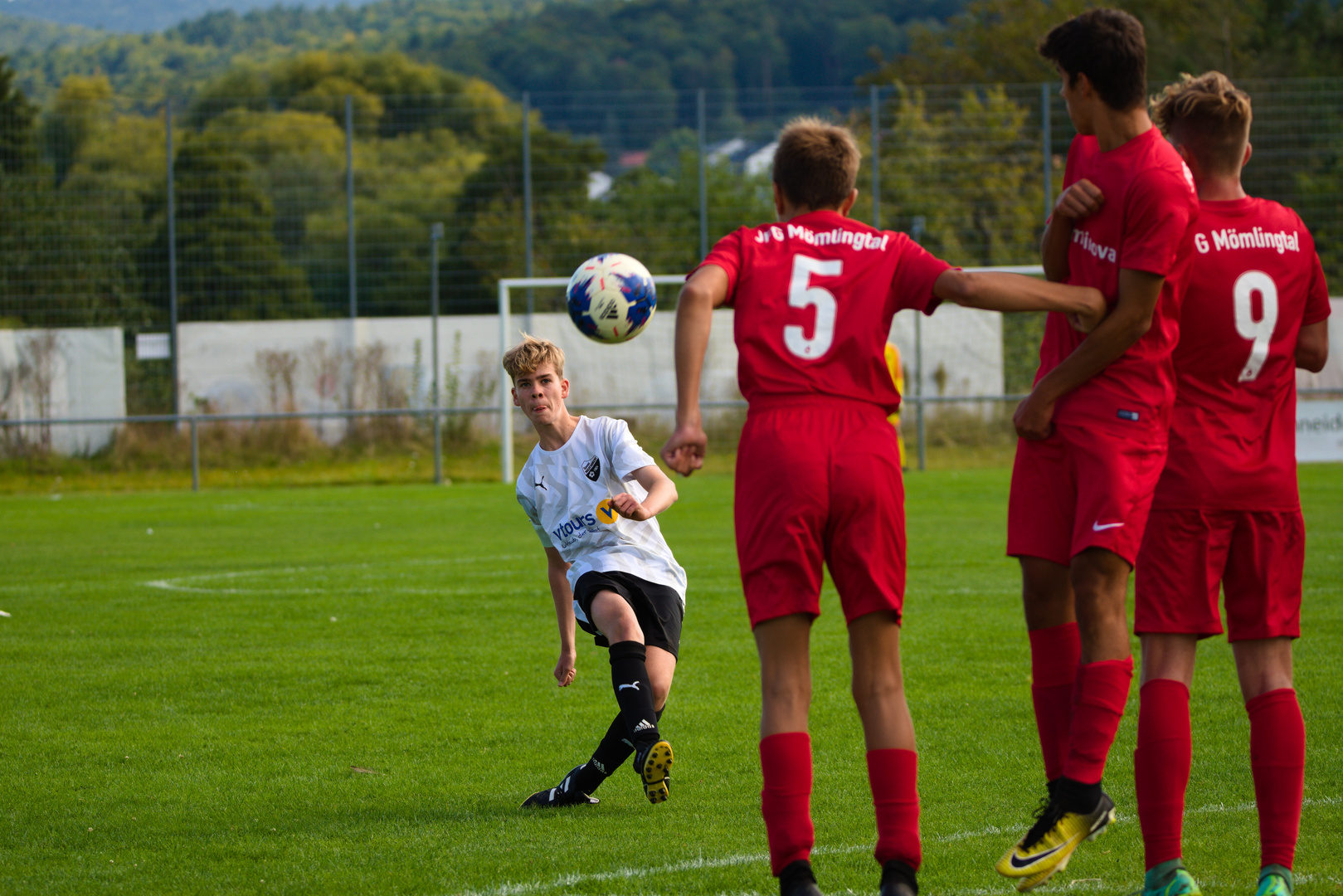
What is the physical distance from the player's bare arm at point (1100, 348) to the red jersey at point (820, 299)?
1.34ft

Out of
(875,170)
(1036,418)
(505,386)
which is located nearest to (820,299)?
(1036,418)

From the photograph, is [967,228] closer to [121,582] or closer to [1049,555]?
[121,582]

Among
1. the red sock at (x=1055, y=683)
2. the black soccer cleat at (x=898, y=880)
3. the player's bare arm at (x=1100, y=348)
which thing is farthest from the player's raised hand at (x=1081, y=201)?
the black soccer cleat at (x=898, y=880)

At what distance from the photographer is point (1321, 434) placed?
2084 cm

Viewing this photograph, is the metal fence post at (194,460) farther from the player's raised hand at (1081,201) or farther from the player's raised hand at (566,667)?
the player's raised hand at (1081,201)

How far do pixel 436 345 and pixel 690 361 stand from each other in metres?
20.6

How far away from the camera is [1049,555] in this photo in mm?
3623

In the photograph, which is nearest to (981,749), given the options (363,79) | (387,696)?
(387,696)

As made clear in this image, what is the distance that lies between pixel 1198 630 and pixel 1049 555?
429mm

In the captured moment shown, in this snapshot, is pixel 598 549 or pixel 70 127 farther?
pixel 70 127

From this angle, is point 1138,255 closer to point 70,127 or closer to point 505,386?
point 505,386

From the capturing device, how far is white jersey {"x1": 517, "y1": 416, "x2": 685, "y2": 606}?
5.04 metres

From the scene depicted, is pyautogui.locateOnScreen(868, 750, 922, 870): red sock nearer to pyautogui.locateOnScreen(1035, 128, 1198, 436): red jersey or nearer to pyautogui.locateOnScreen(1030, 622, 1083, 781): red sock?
pyautogui.locateOnScreen(1030, 622, 1083, 781): red sock

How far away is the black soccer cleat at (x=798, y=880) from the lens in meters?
3.11
